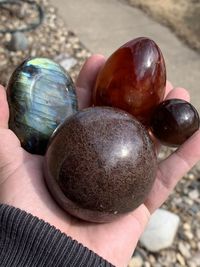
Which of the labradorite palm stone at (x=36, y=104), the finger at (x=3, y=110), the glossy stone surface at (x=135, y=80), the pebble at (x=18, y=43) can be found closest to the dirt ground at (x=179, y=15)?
the pebble at (x=18, y=43)

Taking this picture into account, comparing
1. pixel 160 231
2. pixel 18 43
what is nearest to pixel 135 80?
pixel 160 231

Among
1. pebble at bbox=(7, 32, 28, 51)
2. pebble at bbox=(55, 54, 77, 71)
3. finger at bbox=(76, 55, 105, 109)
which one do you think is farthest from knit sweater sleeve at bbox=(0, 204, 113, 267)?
pebble at bbox=(7, 32, 28, 51)

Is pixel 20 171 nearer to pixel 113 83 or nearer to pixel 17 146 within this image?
pixel 17 146

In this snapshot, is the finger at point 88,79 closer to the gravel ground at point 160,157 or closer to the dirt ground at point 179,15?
the gravel ground at point 160,157

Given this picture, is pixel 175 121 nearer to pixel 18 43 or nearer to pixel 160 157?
pixel 160 157

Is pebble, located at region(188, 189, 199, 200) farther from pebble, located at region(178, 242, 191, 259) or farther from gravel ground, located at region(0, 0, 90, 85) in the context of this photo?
gravel ground, located at region(0, 0, 90, 85)

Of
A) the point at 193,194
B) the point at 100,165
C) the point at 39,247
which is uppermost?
the point at 100,165
